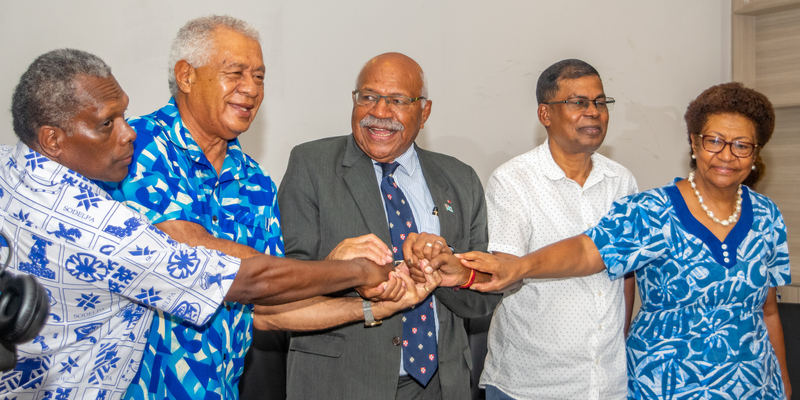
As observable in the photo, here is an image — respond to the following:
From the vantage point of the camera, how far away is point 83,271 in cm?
124

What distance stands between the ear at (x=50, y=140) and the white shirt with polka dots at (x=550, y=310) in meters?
1.41

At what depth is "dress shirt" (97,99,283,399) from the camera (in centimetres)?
151

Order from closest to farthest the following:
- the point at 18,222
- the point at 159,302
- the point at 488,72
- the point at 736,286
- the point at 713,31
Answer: the point at 18,222, the point at 159,302, the point at 736,286, the point at 488,72, the point at 713,31

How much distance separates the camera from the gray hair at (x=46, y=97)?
4.13 feet

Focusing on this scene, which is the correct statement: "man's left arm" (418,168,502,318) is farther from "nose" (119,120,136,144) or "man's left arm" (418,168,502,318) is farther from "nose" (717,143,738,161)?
"nose" (119,120,136,144)

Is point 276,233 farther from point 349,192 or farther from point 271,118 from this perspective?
point 271,118

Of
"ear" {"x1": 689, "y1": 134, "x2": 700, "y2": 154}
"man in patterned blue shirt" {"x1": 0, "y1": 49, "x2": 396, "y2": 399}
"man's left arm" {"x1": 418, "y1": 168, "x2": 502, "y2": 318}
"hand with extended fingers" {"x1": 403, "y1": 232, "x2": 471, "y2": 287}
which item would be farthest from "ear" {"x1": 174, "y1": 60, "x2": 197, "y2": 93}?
"ear" {"x1": 689, "y1": 134, "x2": 700, "y2": 154}

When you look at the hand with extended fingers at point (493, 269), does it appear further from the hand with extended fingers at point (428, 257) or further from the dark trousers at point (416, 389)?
the dark trousers at point (416, 389)

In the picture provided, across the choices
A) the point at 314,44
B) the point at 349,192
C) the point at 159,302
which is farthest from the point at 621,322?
the point at 314,44

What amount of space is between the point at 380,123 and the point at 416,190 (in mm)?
271

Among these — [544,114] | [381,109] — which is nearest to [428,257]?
[381,109]

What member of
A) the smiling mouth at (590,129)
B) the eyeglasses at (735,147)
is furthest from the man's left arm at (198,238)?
the eyeglasses at (735,147)

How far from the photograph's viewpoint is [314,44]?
2.95m

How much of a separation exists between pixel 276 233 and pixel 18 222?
0.74m
